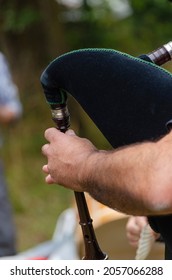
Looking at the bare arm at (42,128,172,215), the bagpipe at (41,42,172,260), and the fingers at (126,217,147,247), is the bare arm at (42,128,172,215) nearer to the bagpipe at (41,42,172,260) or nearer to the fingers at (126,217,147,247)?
the bagpipe at (41,42,172,260)

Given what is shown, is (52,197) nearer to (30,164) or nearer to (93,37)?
(30,164)

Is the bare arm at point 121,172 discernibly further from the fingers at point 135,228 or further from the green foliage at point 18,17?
the green foliage at point 18,17

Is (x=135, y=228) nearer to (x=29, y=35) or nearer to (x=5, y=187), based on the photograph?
(x=5, y=187)

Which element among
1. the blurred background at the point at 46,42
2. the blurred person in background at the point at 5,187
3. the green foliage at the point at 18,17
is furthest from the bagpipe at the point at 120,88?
the green foliage at the point at 18,17

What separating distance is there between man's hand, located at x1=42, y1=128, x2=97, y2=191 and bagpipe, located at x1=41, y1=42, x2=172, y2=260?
7 cm

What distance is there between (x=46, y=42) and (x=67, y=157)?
6.68m

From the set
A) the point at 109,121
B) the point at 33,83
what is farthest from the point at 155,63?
the point at 33,83

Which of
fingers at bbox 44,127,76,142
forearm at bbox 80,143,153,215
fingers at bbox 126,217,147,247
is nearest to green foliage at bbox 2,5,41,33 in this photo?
fingers at bbox 126,217,147,247

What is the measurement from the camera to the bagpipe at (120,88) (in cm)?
150

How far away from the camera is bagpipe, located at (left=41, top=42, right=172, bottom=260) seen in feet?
4.92

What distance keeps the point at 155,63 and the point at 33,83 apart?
6.58m

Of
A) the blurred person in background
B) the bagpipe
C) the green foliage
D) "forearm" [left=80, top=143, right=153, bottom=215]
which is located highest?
the green foliage
